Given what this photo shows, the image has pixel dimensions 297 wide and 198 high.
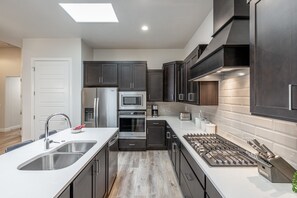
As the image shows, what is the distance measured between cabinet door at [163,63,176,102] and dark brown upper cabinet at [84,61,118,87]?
54.1 inches

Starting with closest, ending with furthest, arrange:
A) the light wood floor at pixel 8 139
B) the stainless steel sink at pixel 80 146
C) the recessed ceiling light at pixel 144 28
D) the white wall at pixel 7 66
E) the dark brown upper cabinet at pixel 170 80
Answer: the stainless steel sink at pixel 80 146 → the recessed ceiling light at pixel 144 28 → the dark brown upper cabinet at pixel 170 80 → the light wood floor at pixel 8 139 → the white wall at pixel 7 66

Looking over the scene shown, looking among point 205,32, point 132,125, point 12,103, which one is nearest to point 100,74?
point 132,125

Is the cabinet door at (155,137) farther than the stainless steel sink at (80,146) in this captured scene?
Yes

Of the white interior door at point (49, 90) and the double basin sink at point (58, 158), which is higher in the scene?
the white interior door at point (49, 90)

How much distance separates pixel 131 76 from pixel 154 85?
733 mm

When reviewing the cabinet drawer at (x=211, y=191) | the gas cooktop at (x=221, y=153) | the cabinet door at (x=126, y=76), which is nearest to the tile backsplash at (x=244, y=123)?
the gas cooktop at (x=221, y=153)

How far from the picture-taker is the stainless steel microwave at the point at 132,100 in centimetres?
525

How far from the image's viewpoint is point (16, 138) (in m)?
6.88

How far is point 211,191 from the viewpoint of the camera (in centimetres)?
147

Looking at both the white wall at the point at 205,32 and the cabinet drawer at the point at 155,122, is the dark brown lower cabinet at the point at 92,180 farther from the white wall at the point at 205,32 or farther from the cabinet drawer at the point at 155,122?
the cabinet drawer at the point at 155,122

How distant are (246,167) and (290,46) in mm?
1042

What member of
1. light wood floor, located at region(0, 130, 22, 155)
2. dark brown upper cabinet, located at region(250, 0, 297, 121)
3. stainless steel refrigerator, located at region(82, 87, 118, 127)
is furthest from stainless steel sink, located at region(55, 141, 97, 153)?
light wood floor, located at region(0, 130, 22, 155)

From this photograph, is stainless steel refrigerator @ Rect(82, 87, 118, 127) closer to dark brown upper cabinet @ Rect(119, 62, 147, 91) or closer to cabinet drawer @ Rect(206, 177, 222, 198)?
dark brown upper cabinet @ Rect(119, 62, 147, 91)

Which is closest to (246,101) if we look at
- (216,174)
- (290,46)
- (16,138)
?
(216,174)
